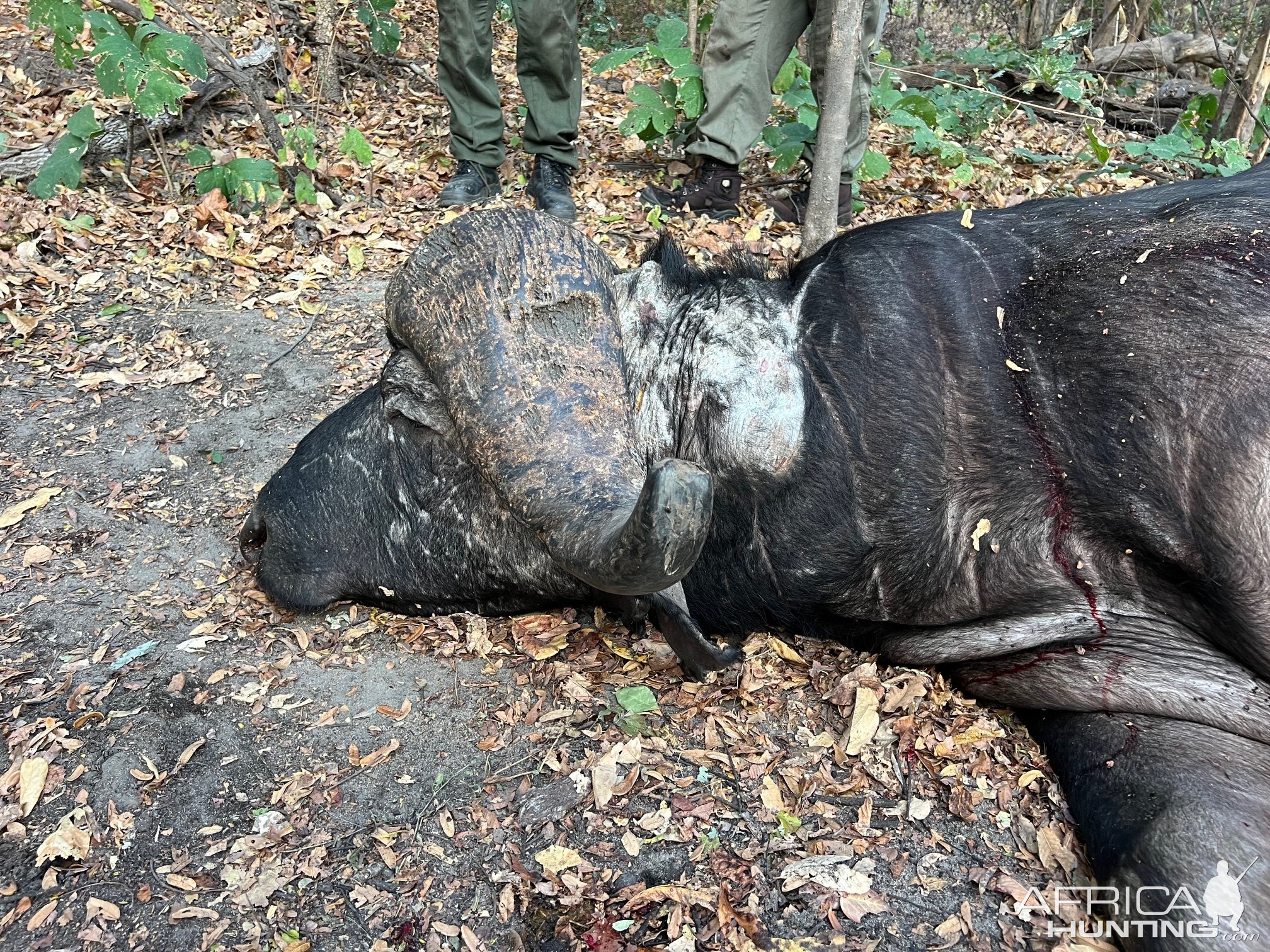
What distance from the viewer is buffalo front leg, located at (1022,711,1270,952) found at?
210 cm

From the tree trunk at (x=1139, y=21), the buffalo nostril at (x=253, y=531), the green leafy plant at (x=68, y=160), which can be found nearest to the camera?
the buffalo nostril at (x=253, y=531)

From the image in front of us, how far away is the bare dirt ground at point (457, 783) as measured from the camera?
225 centimetres

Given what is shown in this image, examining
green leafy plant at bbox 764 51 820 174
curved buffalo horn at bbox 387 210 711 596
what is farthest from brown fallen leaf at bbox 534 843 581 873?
green leafy plant at bbox 764 51 820 174

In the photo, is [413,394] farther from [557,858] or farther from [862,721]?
[862,721]

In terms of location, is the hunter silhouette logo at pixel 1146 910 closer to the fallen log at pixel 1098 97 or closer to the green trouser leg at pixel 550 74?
the green trouser leg at pixel 550 74

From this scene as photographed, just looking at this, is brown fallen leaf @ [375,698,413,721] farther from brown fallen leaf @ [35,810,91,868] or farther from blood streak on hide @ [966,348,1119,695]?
blood streak on hide @ [966,348,1119,695]

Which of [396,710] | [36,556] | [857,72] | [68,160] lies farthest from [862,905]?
[68,160]

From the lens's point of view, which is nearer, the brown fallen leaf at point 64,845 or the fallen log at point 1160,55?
the brown fallen leaf at point 64,845

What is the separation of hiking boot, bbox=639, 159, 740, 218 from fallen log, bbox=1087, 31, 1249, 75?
554 cm

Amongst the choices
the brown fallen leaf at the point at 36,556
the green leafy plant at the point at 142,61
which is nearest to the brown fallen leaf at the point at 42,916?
the brown fallen leaf at the point at 36,556

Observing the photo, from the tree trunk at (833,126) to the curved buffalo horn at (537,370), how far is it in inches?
77.0

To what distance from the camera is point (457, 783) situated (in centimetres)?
259

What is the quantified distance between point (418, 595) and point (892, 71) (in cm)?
719

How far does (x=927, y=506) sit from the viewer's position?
264 cm
